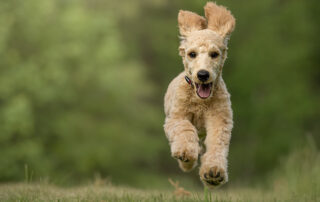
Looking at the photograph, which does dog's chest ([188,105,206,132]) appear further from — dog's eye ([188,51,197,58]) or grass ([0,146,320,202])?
grass ([0,146,320,202])

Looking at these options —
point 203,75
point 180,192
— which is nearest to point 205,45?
point 203,75

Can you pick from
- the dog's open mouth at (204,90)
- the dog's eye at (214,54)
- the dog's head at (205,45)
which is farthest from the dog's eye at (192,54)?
the dog's open mouth at (204,90)

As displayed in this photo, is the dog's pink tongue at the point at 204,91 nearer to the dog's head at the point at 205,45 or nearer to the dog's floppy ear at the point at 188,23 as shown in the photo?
the dog's head at the point at 205,45

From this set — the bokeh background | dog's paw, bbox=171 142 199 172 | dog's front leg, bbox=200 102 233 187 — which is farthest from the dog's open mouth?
the bokeh background

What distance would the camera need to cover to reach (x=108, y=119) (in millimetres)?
24406

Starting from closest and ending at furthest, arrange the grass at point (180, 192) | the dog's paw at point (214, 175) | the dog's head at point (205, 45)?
the dog's paw at point (214, 175)
the dog's head at point (205, 45)
the grass at point (180, 192)

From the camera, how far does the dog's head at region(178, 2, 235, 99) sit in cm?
477

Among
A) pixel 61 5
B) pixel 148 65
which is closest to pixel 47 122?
pixel 61 5

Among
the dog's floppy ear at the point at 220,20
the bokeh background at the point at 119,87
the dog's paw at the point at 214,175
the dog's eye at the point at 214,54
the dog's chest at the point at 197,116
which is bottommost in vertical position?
the dog's paw at the point at 214,175

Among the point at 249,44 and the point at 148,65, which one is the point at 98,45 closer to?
the point at 148,65

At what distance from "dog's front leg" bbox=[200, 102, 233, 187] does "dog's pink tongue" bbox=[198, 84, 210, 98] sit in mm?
381

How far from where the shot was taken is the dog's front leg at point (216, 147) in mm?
4449

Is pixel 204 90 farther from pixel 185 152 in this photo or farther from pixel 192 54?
pixel 185 152

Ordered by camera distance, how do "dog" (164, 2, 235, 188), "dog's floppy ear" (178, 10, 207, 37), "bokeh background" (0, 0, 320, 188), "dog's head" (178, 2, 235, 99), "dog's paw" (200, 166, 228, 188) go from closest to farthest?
"dog's paw" (200, 166, 228, 188) < "dog" (164, 2, 235, 188) < "dog's head" (178, 2, 235, 99) < "dog's floppy ear" (178, 10, 207, 37) < "bokeh background" (0, 0, 320, 188)
